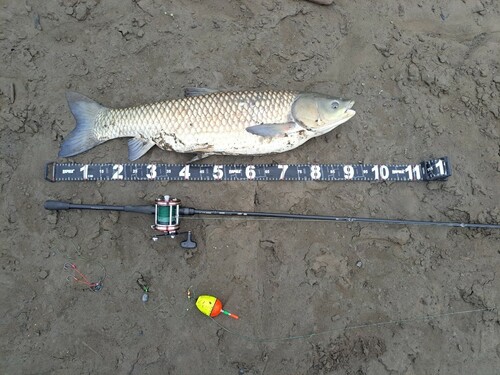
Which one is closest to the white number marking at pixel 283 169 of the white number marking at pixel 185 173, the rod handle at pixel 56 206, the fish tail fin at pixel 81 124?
the white number marking at pixel 185 173

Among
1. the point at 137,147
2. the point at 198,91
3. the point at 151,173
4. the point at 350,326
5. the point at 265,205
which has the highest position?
the point at 198,91

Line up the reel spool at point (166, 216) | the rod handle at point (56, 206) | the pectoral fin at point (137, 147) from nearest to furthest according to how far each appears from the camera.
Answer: the reel spool at point (166, 216) < the rod handle at point (56, 206) < the pectoral fin at point (137, 147)

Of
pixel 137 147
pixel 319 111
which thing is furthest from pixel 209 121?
pixel 319 111

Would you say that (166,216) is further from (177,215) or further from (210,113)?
(210,113)

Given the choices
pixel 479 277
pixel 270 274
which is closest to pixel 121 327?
pixel 270 274

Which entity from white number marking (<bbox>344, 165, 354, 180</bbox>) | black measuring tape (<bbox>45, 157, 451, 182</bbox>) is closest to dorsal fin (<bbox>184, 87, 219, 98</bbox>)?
black measuring tape (<bbox>45, 157, 451, 182</bbox>)

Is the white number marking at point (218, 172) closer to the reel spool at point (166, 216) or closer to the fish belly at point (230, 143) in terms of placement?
the fish belly at point (230, 143)

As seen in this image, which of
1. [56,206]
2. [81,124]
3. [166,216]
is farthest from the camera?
[81,124]

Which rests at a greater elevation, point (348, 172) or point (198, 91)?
point (198, 91)

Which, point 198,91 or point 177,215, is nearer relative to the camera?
point 177,215
